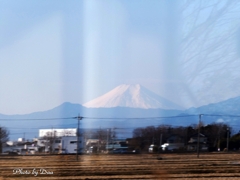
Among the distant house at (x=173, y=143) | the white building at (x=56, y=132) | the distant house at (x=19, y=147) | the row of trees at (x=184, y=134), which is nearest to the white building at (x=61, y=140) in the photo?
the white building at (x=56, y=132)

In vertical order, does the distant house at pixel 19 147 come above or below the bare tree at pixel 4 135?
below

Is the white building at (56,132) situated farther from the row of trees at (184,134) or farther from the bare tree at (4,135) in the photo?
the row of trees at (184,134)

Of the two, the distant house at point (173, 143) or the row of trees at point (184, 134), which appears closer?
the row of trees at point (184, 134)

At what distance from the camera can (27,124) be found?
29312 millimetres

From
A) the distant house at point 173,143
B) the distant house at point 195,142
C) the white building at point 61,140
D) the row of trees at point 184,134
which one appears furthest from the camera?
the distant house at point 195,142

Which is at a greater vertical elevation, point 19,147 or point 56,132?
point 56,132

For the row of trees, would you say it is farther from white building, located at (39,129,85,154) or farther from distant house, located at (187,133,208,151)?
white building, located at (39,129,85,154)

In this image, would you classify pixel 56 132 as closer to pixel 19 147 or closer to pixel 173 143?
pixel 19 147

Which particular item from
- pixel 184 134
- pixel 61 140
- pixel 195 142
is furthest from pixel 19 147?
pixel 195 142

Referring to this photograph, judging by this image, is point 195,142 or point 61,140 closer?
point 61,140

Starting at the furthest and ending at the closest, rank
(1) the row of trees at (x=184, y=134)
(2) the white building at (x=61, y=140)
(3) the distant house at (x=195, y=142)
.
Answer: (3) the distant house at (x=195, y=142), (1) the row of trees at (x=184, y=134), (2) the white building at (x=61, y=140)

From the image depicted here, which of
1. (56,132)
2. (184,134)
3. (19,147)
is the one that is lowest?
(19,147)

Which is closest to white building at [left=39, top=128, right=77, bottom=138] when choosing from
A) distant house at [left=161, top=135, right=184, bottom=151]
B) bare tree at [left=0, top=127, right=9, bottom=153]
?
bare tree at [left=0, top=127, right=9, bottom=153]

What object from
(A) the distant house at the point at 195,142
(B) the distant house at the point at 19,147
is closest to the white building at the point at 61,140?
(B) the distant house at the point at 19,147
